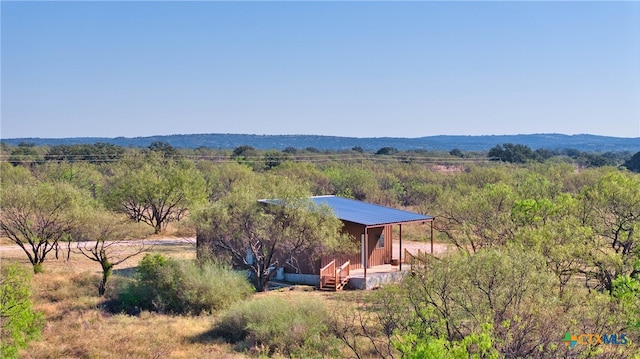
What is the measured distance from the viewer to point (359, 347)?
1711 centimetres

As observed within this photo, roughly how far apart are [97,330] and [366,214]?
13924 mm

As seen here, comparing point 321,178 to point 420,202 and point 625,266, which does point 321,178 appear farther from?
point 625,266

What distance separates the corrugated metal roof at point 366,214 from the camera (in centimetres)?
2839

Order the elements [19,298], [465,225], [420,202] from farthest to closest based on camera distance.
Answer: [420,202] < [465,225] < [19,298]

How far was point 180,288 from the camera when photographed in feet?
76.3

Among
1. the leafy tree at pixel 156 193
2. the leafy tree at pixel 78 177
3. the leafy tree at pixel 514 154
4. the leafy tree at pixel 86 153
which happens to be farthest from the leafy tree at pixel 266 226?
the leafy tree at pixel 514 154

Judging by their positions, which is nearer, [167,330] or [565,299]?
[565,299]

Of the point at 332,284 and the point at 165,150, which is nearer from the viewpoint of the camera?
Result: the point at 332,284

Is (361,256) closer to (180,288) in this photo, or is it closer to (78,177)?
(180,288)

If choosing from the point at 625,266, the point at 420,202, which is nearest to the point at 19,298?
the point at 625,266

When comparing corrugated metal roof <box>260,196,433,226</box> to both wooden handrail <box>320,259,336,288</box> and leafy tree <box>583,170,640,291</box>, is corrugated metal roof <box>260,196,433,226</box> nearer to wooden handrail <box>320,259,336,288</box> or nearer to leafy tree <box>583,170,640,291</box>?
wooden handrail <box>320,259,336,288</box>

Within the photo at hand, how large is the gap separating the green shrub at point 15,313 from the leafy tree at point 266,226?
9.33m

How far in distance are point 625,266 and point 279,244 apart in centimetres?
1307

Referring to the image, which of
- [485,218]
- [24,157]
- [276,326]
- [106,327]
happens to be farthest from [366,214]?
[24,157]
